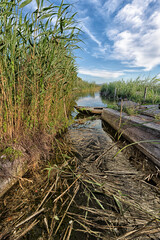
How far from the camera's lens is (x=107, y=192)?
1.66m

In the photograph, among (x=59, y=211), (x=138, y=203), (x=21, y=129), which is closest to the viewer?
(x=59, y=211)

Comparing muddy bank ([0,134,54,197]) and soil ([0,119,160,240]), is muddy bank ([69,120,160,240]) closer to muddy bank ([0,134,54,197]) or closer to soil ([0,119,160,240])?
soil ([0,119,160,240])

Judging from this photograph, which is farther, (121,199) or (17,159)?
(17,159)

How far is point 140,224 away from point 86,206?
0.62m

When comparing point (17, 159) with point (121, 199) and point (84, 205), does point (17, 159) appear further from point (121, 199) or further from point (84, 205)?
point (121, 199)

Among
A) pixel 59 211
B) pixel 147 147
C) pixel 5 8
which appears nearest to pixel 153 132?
pixel 147 147

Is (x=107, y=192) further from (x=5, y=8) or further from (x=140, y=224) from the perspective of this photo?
(x=5, y=8)

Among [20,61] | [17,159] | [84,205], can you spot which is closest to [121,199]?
[84,205]

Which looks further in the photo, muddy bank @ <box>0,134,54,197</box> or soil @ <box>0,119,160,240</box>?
muddy bank @ <box>0,134,54,197</box>

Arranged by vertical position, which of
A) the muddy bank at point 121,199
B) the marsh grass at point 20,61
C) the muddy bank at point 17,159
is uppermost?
the marsh grass at point 20,61

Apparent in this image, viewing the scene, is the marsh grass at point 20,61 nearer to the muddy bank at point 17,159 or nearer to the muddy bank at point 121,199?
the muddy bank at point 17,159

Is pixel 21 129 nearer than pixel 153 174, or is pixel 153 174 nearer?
pixel 21 129

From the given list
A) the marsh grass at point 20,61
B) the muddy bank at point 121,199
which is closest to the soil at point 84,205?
the muddy bank at point 121,199

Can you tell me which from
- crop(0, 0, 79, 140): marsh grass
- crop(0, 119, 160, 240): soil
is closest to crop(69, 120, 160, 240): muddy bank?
crop(0, 119, 160, 240): soil
